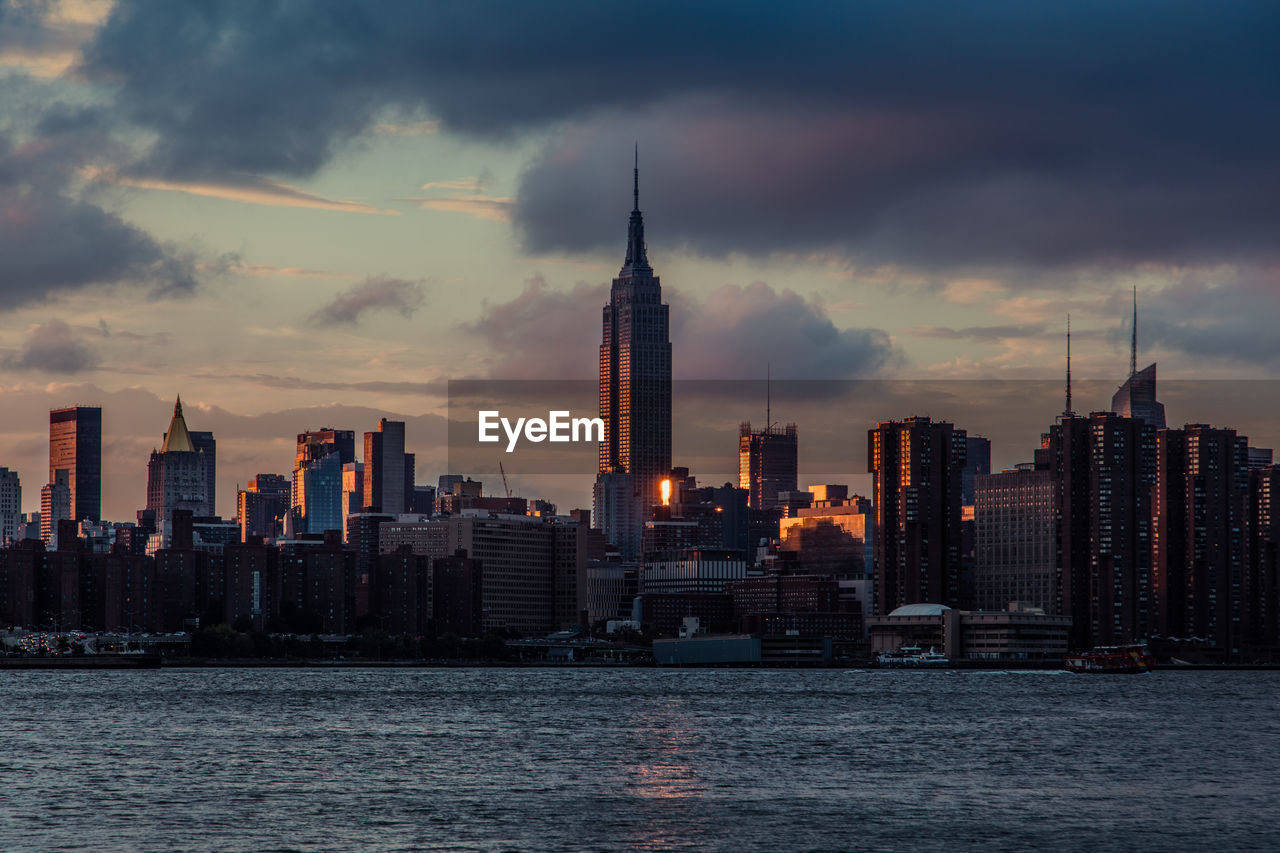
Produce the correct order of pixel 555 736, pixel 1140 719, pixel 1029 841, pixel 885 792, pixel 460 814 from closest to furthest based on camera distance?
1. pixel 1029 841
2. pixel 460 814
3. pixel 885 792
4. pixel 555 736
5. pixel 1140 719

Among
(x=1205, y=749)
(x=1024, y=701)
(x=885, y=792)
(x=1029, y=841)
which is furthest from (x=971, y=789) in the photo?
(x=1024, y=701)

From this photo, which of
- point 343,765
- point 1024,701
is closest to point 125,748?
point 343,765

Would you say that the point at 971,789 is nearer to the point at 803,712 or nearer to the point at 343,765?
the point at 343,765

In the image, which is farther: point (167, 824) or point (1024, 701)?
point (1024, 701)

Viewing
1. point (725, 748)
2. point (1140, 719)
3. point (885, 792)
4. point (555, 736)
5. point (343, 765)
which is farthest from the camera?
point (1140, 719)

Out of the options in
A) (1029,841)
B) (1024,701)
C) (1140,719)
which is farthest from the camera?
(1024,701)

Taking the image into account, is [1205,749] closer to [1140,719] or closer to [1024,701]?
[1140,719]
